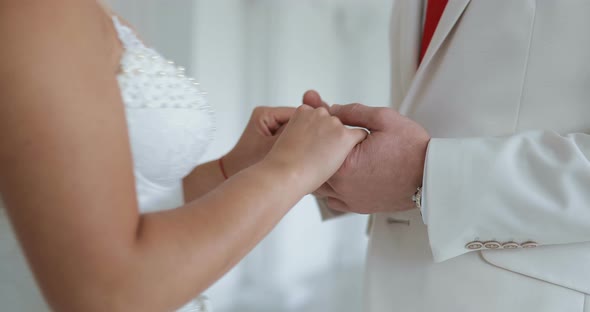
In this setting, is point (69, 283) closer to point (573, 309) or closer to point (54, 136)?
point (54, 136)

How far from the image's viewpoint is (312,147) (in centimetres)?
70

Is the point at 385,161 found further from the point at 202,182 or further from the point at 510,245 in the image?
the point at 202,182

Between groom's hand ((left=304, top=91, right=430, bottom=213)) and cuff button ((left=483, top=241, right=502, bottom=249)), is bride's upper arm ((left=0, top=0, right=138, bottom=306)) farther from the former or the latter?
cuff button ((left=483, top=241, right=502, bottom=249))

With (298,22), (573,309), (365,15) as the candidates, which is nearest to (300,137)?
(573,309)

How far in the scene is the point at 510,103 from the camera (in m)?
0.85

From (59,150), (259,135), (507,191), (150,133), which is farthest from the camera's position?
(259,135)

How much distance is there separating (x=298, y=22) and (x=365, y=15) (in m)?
0.37

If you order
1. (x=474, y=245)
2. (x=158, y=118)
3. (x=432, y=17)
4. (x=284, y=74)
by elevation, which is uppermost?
(x=432, y=17)

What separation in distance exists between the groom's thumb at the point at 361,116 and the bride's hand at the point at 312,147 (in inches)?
1.7

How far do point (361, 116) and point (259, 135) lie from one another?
0.69 ft

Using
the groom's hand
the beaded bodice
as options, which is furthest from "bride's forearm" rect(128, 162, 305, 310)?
the groom's hand

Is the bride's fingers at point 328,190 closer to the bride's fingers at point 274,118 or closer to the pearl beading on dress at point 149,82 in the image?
the bride's fingers at point 274,118

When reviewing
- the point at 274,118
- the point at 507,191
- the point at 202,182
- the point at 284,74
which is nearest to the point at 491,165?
the point at 507,191

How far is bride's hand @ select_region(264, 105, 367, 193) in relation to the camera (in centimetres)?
65
